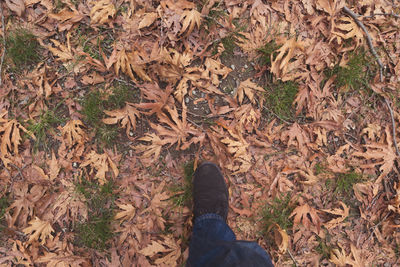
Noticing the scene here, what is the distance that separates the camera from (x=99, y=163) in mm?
2143

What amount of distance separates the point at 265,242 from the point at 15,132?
231 centimetres

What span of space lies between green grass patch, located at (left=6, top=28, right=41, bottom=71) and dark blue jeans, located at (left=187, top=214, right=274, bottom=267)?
1971 mm

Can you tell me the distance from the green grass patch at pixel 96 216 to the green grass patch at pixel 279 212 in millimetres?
1325

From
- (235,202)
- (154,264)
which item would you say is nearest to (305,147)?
(235,202)

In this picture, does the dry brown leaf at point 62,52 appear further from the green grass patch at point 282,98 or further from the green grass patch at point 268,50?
the green grass patch at point 282,98

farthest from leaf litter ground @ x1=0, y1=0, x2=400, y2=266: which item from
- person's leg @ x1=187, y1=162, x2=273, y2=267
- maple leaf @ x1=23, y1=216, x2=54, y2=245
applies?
person's leg @ x1=187, y1=162, x2=273, y2=267

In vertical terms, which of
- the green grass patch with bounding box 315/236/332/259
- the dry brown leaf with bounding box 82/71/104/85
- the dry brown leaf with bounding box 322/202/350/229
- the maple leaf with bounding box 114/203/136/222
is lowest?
the green grass patch with bounding box 315/236/332/259

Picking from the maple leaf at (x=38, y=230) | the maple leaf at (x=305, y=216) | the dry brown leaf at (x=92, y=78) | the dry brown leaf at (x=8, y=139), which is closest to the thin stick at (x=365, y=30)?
the maple leaf at (x=305, y=216)

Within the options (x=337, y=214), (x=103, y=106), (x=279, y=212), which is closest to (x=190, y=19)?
(x=103, y=106)

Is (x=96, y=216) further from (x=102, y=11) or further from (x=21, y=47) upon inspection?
(x=102, y=11)

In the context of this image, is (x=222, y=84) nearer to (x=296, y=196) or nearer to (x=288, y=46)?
(x=288, y=46)

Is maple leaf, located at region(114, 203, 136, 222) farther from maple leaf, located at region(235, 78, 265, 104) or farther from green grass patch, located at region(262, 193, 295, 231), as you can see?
maple leaf, located at region(235, 78, 265, 104)

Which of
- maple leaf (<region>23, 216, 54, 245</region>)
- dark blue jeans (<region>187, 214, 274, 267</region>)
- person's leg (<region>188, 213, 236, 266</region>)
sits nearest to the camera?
dark blue jeans (<region>187, 214, 274, 267</region>)

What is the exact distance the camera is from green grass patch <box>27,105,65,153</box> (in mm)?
2150
